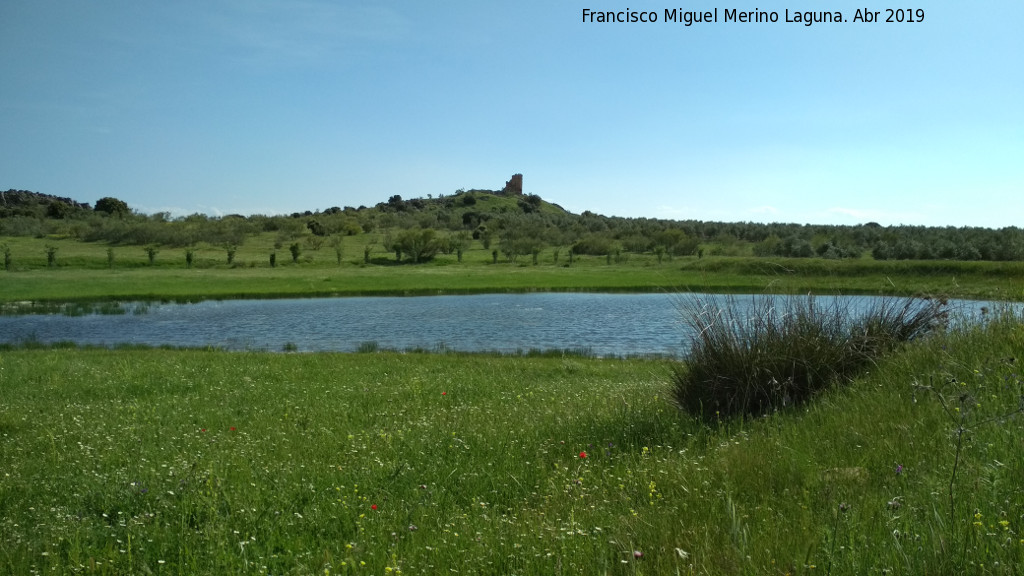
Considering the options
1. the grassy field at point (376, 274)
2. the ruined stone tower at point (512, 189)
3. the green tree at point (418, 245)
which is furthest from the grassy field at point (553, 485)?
the ruined stone tower at point (512, 189)

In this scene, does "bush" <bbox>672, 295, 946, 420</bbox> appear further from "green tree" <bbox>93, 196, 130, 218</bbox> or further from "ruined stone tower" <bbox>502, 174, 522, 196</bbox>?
"ruined stone tower" <bbox>502, 174, 522, 196</bbox>

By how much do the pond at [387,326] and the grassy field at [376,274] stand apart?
223 inches

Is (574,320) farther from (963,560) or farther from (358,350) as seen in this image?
(963,560)

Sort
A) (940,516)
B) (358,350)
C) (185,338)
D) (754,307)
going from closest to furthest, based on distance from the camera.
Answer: (940,516) → (754,307) → (358,350) → (185,338)

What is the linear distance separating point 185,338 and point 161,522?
2463 cm

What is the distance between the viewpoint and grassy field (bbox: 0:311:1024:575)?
3982 millimetres

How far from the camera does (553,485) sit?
6012 mm

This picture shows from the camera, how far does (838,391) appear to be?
25.0 feet

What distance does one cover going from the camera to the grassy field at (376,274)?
4378cm

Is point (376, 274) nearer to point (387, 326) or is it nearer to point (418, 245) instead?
point (418, 245)

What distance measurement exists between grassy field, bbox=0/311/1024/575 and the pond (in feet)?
43.4

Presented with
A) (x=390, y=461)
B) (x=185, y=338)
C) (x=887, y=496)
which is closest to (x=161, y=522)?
(x=390, y=461)

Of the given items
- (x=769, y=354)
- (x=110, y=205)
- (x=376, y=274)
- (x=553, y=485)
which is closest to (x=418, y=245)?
(x=376, y=274)

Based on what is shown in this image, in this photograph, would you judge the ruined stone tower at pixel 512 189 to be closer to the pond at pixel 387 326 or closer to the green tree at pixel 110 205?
the green tree at pixel 110 205
